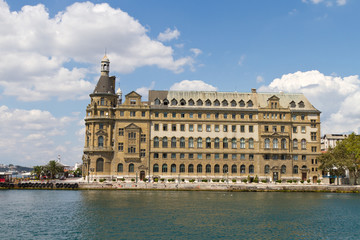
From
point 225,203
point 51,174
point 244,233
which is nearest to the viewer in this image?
point 244,233

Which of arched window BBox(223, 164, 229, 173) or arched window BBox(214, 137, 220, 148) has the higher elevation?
arched window BBox(214, 137, 220, 148)

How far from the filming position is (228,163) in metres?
121

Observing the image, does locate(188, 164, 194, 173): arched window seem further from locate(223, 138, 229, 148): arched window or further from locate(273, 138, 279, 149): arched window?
locate(273, 138, 279, 149): arched window

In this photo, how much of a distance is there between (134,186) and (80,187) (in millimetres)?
14696

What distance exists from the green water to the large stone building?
38026mm

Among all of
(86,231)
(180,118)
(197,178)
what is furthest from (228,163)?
(86,231)

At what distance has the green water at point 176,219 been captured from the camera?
4809 cm

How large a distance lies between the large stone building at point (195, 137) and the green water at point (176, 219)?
38.0m

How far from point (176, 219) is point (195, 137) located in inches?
2558

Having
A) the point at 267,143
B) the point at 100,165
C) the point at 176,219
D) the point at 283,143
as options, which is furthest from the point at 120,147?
the point at 176,219

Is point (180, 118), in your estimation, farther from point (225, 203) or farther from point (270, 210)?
point (270, 210)

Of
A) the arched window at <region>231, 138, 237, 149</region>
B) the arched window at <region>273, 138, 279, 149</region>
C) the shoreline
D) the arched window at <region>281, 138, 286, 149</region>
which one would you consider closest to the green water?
the shoreline

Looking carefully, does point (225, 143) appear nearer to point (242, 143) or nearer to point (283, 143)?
point (242, 143)

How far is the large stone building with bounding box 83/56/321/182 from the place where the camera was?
118125 mm
